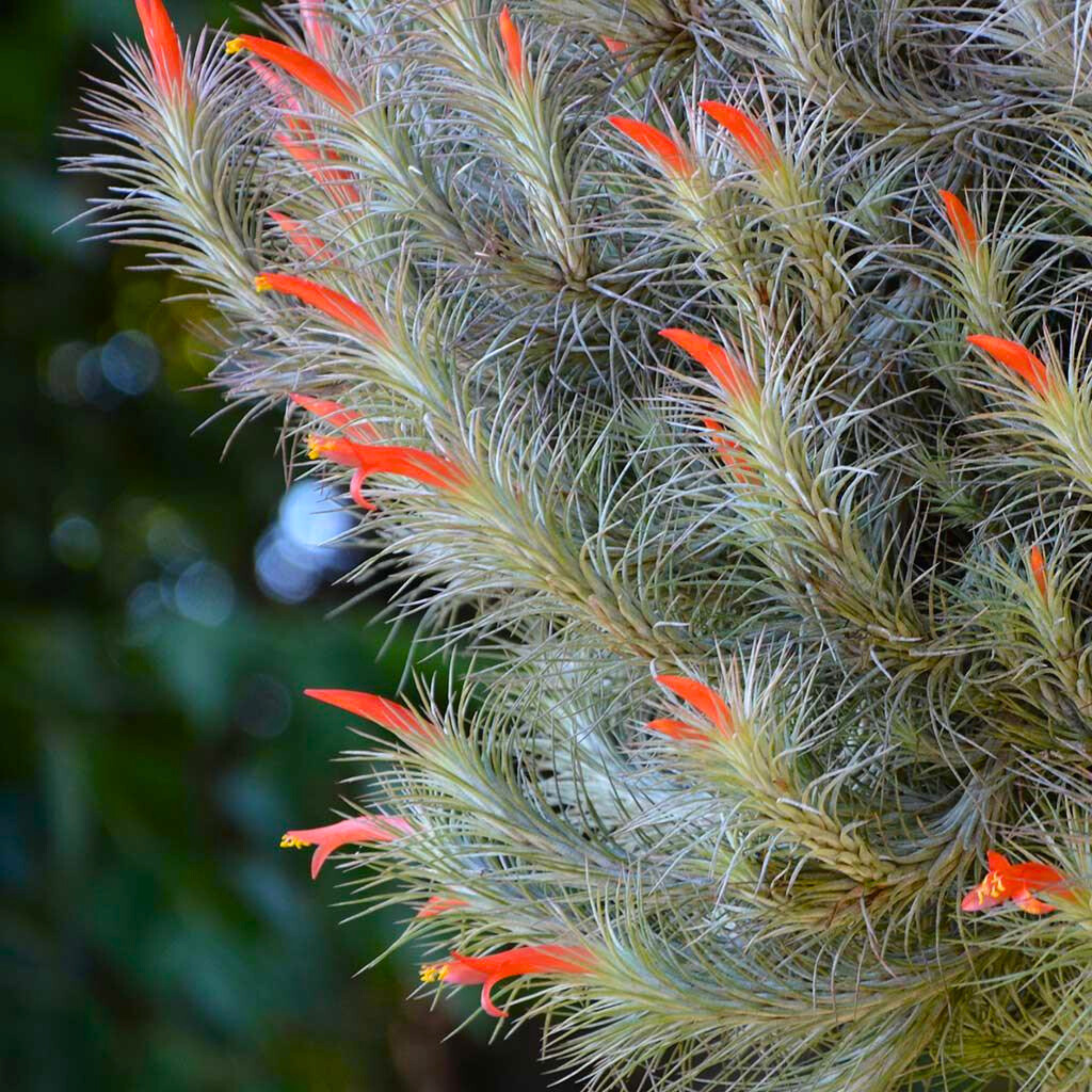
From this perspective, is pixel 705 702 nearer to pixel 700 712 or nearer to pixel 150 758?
pixel 700 712

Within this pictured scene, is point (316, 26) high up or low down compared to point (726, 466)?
up

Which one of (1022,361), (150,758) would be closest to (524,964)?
(1022,361)

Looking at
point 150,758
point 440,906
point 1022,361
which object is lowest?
point 150,758

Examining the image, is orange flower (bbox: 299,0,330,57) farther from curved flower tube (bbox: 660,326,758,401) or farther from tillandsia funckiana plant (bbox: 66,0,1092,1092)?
curved flower tube (bbox: 660,326,758,401)

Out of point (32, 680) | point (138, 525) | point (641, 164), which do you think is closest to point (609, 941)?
point (641, 164)

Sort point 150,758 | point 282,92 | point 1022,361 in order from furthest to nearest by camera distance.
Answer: point 150,758
point 282,92
point 1022,361

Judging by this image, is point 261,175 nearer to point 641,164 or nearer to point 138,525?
point 641,164

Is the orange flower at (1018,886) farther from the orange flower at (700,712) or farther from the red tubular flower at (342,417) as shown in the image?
the red tubular flower at (342,417)
